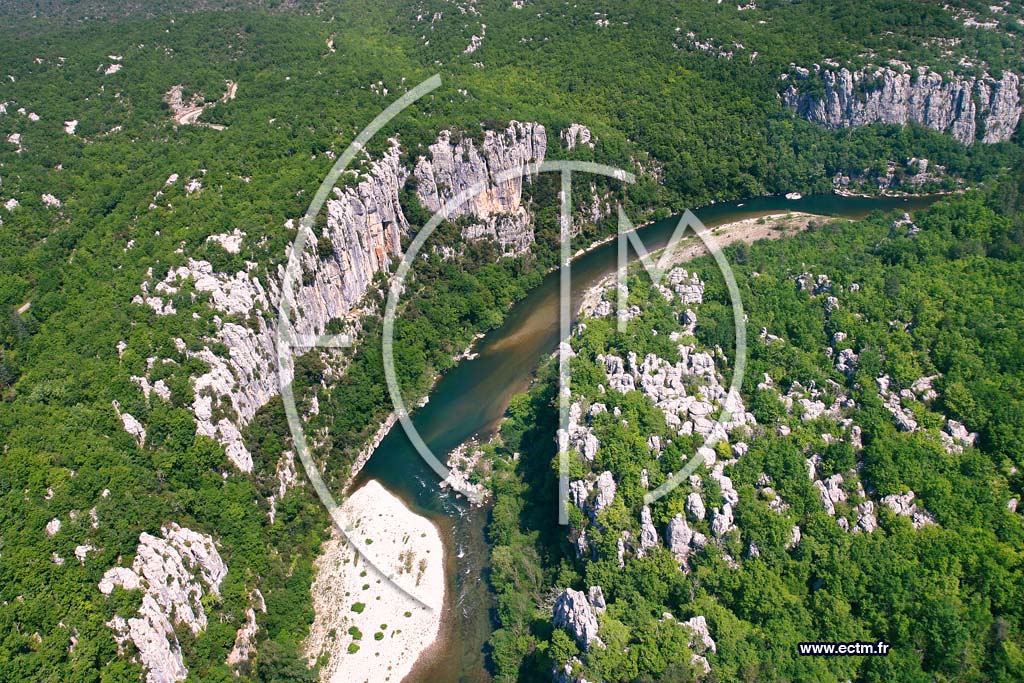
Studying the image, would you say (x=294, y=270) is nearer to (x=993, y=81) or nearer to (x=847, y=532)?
(x=847, y=532)

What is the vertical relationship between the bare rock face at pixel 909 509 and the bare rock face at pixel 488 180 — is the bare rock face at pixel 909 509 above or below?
below

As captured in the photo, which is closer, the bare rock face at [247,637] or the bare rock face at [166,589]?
the bare rock face at [166,589]

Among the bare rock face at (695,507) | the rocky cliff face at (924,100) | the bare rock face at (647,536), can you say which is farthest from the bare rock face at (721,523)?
the rocky cliff face at (924,100)

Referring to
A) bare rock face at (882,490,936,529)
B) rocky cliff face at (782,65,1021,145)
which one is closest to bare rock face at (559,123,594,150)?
rocky cliff face at (782,65,1021,145)

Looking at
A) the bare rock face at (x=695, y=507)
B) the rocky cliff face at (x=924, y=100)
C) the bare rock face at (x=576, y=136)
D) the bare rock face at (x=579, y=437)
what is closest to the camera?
the bare rock face at (x=695, y=507)

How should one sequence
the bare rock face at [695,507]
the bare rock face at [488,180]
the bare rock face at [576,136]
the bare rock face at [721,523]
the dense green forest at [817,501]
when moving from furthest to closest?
the bare rock face at [576,136]
the bare rock face at [488,180]
the bare rock face at [695,507]
the bare rock face at [721,523]
the dense green forest at [817,501]

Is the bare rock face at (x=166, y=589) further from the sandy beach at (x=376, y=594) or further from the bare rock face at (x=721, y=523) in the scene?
the bare rock face at (x=721, y=523)

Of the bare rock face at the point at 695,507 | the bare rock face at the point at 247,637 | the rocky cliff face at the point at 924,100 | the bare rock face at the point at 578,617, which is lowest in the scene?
the bare rock face at the point at 247,637

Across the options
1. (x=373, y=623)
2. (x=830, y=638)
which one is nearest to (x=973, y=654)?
(x=830, y=638)
